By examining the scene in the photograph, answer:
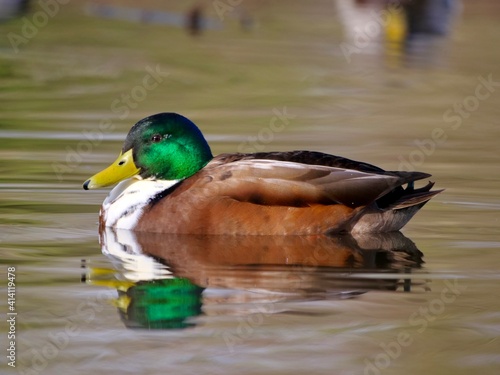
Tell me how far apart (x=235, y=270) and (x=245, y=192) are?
1.17 metres

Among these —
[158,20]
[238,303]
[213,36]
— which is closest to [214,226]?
[238,303]

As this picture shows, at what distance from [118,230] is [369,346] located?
3302 millimetres

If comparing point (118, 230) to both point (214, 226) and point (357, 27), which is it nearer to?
point (214, 226)

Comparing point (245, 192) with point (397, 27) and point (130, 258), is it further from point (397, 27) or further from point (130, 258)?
point (397, 27)

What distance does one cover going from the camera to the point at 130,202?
927 cm

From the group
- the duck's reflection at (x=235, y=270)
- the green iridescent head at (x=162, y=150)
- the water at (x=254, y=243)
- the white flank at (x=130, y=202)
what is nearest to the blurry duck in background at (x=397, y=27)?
the water at (x=254, y=243)

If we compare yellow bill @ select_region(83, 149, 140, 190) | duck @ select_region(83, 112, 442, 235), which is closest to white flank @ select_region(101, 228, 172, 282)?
duck @ select_region(83, 112, 442, 235)

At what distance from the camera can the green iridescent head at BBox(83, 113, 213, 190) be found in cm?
936

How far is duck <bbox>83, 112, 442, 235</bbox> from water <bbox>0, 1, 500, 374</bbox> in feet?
0.55

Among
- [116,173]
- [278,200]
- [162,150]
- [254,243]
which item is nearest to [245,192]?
[278,200]

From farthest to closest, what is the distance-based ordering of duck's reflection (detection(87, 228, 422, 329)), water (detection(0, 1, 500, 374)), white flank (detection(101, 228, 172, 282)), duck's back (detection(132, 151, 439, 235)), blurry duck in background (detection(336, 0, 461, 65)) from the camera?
blurry duck in background (detection(336, 0, 461, 65))
duck's back (detection(132, 151, 439, 235))
white flank (detection(101, 228, 172, 282))
duck's reflection (detection(87, 228, 422, 329))
water (detection(0, 1, 500, 374))

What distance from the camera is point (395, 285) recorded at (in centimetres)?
750

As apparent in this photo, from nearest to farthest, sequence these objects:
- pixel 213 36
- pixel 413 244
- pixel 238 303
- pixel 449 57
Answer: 1. pixel 238 303
2. pixel 413 244
3. pixel 449 57
4. pixel 213 36

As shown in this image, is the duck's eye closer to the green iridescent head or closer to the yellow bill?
the green iridescent head
